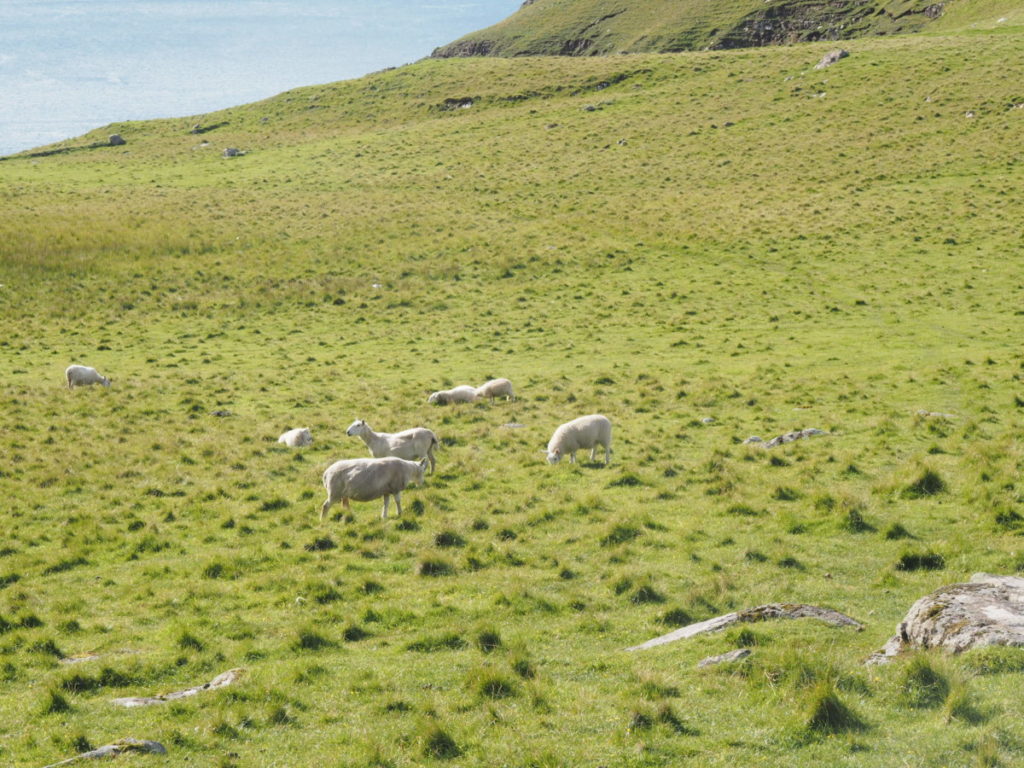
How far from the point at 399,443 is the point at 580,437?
443 cm

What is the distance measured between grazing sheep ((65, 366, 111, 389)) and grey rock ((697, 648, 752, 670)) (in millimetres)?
28128

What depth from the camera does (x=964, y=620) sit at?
9703mm

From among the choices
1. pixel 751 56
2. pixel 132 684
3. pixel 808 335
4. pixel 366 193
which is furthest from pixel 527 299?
pixel 751 56

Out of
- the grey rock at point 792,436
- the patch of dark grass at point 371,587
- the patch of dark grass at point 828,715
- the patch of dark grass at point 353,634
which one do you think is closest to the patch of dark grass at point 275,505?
the patch of dark grass at point 371,587

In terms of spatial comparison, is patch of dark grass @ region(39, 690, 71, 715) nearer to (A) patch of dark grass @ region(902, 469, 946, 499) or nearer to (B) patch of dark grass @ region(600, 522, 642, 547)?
(B) patch of dark grass @ region(600, 522, 642, 547)

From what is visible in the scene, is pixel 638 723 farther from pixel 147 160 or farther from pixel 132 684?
pixel 147 160

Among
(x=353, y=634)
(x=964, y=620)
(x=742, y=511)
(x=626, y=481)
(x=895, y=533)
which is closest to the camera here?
(x=964, y=620)

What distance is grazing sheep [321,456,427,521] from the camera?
1780cm

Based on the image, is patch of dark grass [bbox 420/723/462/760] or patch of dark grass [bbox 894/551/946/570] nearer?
patch of dark grass [bbox 420/723/462/760]

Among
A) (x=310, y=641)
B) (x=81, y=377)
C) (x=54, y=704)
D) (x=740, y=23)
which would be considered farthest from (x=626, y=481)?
(x=740, y=23)

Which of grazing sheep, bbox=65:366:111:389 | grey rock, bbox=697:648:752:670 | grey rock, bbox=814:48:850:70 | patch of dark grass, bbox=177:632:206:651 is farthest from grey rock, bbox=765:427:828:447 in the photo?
grey rock, bbox=814:48:850:70

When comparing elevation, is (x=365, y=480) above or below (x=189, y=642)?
above

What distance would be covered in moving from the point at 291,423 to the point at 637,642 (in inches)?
690

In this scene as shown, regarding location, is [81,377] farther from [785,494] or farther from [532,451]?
[785,494]
